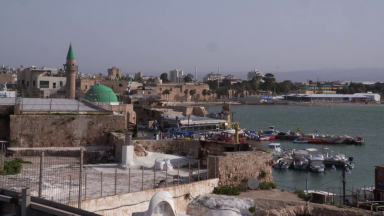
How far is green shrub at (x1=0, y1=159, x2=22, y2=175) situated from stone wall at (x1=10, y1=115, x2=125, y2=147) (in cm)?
255

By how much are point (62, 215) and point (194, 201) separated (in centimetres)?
639

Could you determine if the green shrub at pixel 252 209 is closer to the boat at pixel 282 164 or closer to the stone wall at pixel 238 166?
the stone wall at pixel 238 166

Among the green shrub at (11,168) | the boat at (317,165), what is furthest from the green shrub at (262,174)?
the boat at (317,165)

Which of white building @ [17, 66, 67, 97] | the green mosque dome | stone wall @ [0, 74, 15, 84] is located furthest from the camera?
stone wall @ [0, 74, 15, 84]

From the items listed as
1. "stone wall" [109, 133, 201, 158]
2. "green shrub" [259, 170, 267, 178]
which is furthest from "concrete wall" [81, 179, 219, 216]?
"stone wall" [109, 133, 201, 158]

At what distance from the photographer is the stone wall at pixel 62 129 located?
15.0m

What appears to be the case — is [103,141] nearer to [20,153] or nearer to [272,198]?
[20,153]

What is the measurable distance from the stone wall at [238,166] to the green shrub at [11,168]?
16.6ft

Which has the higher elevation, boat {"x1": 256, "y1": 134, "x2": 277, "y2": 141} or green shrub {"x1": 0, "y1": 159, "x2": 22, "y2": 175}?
green shrub {"x1": 0, "y1": 159, "x2": 22, "y2": 175}

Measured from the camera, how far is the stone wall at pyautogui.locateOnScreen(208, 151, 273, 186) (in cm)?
1222

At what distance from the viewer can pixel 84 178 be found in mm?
11617

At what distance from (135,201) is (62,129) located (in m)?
6.09

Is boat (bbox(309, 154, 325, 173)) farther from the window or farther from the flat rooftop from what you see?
the window

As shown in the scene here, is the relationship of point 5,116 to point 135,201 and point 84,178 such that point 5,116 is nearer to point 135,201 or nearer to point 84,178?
point 84,178
